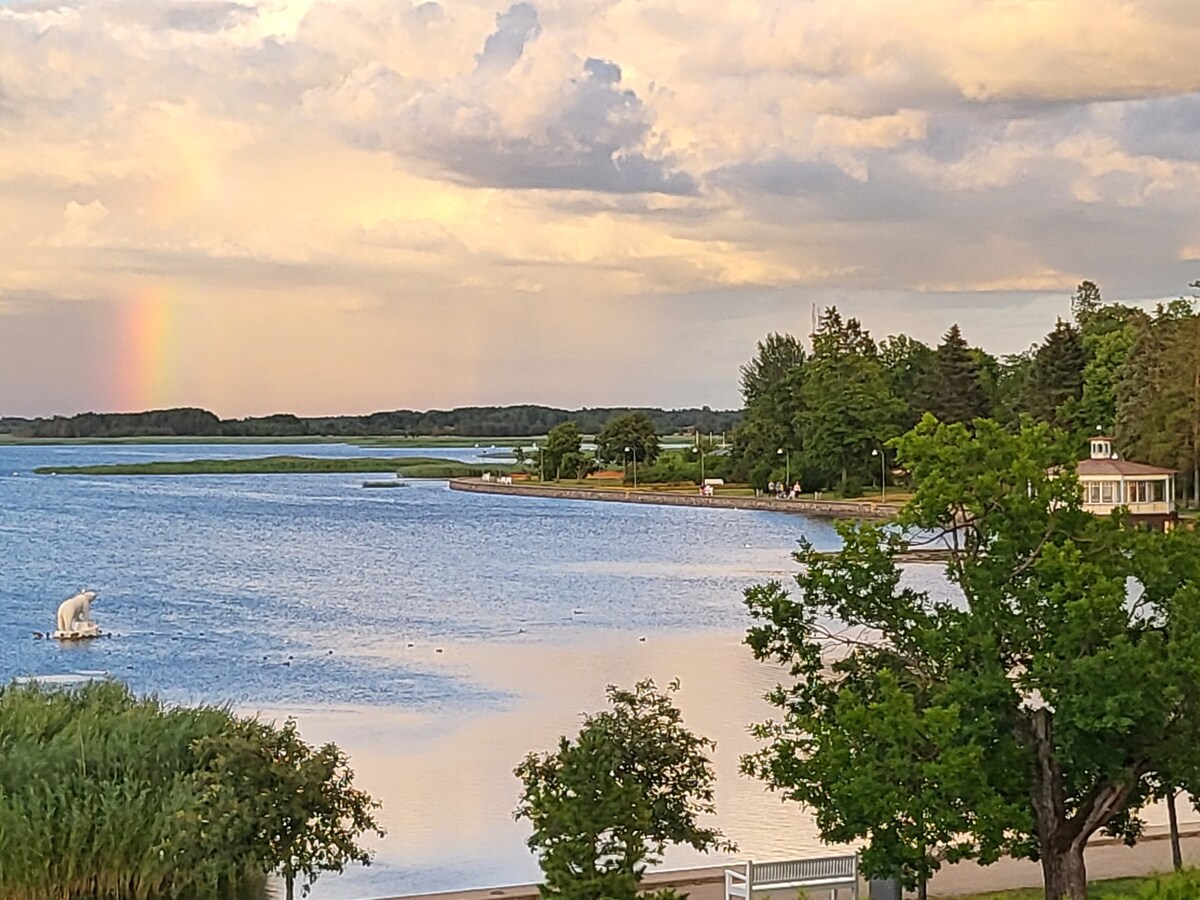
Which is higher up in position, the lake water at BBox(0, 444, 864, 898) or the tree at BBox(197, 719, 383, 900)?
the tree at BBox(197, 719, 383, 900)

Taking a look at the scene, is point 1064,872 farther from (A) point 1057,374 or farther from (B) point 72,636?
(A) point 1057,374

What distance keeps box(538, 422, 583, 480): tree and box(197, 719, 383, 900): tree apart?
118873 millimetres

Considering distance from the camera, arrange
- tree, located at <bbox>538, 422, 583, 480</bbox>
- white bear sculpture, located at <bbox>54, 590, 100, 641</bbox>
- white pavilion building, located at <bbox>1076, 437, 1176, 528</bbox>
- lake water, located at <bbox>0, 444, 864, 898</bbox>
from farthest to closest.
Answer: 1. tree, located at <bbox>538, 422, 583, 480</bbox>
2. white pavilion building, located at <bbox>1076, 437, 1176, 528</bbox>
3. white bear sculpture, located at <bbox>54, 590, 100, 641</bbox>
4. lake water, located at <bbox>0, 444, 864, 898</bbox>

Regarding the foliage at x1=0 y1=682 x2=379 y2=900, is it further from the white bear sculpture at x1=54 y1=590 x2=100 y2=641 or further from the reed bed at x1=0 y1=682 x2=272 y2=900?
the white bear sculpture at x1=54 y1=590 x2=100 y2=641

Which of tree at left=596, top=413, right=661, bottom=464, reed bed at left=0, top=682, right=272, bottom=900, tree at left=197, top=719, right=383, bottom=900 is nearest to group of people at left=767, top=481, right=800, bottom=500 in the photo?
tree at left=596, top=413, right=661, bottom=464

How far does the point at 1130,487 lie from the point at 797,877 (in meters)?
58.9

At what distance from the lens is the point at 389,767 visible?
24094 mm

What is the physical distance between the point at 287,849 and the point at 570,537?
68.2 metres

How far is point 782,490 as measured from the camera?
110812 mm

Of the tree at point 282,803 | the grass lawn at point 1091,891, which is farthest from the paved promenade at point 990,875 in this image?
the tree at point 282,803

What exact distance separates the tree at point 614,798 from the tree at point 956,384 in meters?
91.1

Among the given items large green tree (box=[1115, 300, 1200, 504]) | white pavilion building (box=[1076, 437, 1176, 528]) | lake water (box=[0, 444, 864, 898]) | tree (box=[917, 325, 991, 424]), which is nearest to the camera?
lake water (box=[0, 444, 864, 898])

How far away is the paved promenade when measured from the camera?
13875mm

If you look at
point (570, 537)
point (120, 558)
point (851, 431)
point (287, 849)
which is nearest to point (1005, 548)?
point (287, 849)
